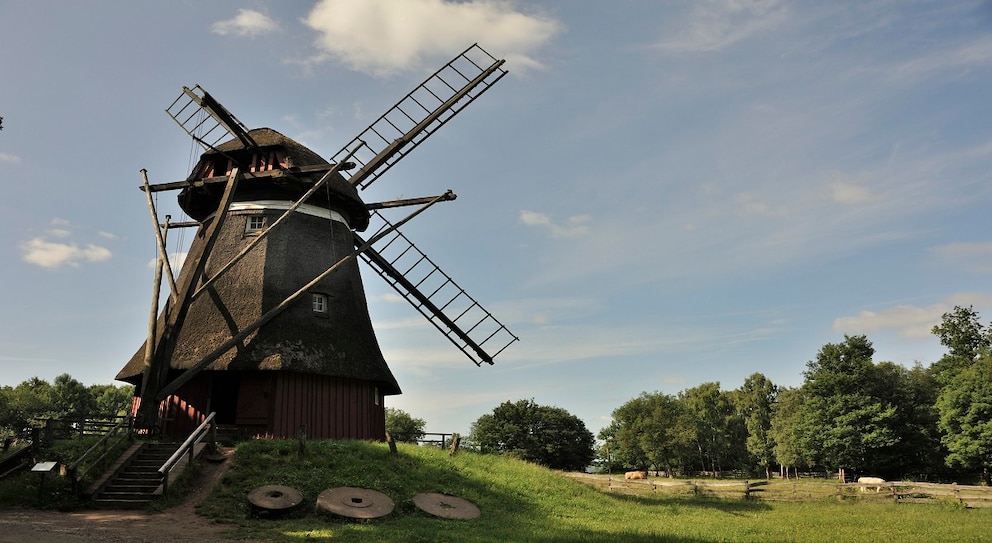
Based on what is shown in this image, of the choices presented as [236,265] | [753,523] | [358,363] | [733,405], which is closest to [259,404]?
[358,363]

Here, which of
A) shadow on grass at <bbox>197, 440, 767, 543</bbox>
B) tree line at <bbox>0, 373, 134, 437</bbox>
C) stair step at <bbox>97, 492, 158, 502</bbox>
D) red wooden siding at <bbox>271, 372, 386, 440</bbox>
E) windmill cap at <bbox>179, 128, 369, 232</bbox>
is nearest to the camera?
shadow on grass at <bbox>197, 440, 767, 543</bbox>

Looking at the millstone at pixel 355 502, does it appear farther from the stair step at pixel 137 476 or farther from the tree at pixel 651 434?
the tree at pixel 651 434

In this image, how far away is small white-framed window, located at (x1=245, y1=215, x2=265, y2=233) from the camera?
928 inches

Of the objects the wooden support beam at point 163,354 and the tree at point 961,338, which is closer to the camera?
the wooden support beam at point 163,354

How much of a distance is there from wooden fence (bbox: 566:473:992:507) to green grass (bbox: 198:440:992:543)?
54.7 inches

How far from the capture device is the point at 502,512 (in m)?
17.0

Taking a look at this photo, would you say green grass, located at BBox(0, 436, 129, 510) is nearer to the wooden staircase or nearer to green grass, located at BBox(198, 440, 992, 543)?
the wooden staircase

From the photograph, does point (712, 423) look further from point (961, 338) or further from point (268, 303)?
point (268, 303)

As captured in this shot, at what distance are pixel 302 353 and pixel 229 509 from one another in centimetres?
707

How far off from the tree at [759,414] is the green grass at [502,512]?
48261 millimetres

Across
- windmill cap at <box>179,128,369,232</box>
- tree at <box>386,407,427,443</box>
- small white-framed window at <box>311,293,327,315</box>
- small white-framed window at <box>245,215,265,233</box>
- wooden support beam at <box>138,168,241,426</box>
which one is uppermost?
windmill cap at <box>179,128,369,232</box>

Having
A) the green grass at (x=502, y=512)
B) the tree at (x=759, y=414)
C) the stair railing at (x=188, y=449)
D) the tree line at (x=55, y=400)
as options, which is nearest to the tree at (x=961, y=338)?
the tree at (x=759, y=414)

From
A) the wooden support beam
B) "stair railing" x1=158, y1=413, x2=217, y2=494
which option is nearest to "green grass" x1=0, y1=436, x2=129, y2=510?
"stair railing" x1=158, y1=413, x2=217, y2=494

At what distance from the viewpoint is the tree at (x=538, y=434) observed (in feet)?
208
